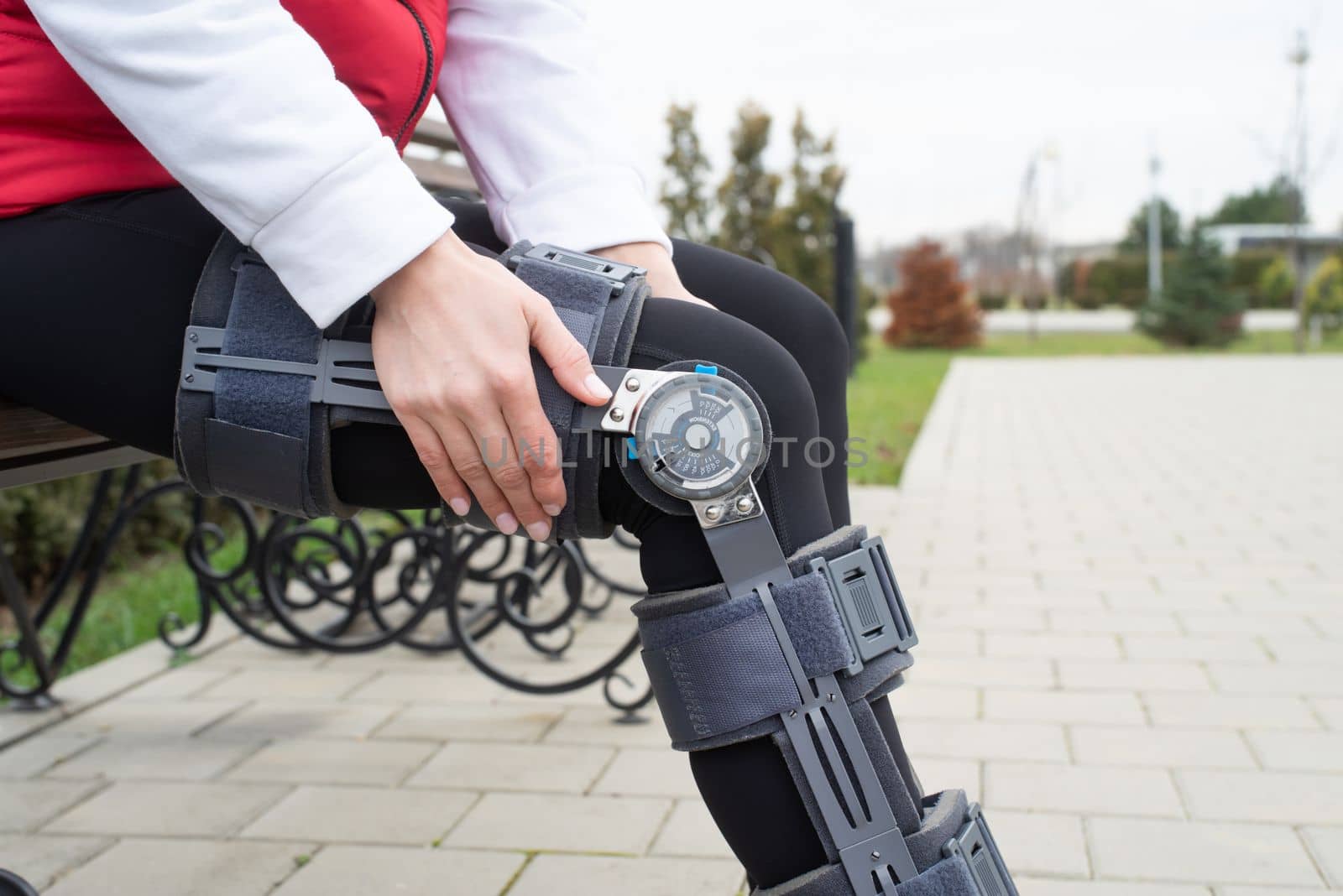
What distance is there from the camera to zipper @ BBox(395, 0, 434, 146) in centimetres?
124

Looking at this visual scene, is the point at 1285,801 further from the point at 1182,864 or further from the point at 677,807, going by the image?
the point at 677,807

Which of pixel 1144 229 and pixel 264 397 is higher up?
pixel 264 397

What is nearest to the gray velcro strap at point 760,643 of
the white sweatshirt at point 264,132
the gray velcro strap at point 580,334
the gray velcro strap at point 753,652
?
the gray velcro strap at point 753,652

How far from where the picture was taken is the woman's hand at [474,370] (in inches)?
39.5

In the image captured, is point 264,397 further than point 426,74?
No

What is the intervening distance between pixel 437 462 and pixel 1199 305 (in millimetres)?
20645

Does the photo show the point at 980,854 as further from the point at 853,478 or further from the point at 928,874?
the point at 853,478

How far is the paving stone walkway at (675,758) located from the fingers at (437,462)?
1.01m

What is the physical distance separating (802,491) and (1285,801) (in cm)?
153

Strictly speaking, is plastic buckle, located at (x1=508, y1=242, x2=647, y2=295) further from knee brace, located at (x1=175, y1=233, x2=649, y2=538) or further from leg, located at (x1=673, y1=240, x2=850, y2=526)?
leg, located at (x1=673, y1=240, x2=850, y2=526)

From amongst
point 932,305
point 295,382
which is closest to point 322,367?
point 295,382

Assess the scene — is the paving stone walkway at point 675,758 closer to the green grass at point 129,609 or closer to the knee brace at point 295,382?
the green grass at point 129,609

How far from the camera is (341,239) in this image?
1006 millimetres

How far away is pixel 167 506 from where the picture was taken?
4.73 meters
